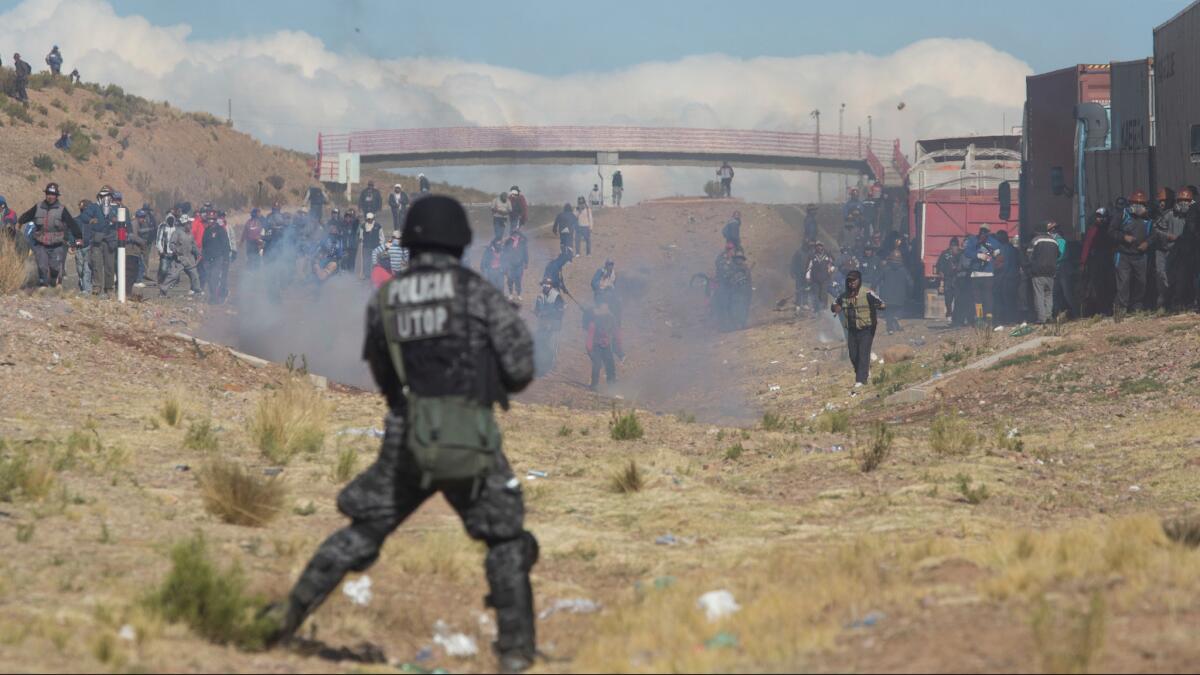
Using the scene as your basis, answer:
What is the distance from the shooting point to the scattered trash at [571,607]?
25.5ft

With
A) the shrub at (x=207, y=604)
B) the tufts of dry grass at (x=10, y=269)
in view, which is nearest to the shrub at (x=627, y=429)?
the shrub at (x=207, y=604)

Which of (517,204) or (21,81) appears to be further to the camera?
(21,81)

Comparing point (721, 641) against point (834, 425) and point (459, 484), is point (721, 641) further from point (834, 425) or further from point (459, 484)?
point (834, 425)

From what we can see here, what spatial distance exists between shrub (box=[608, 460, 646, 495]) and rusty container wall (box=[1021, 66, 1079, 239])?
1611 centimetres

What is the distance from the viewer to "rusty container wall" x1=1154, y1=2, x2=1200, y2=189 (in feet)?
69.8

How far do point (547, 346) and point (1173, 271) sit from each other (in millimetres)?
8790

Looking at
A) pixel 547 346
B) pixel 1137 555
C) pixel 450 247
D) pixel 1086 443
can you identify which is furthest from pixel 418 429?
pixel 547 346

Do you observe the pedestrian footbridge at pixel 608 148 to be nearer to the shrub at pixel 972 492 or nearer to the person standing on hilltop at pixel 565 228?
the person standing on hilltop at pixel 565 228

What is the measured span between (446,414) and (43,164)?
159 ft

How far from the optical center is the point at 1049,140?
27.0m

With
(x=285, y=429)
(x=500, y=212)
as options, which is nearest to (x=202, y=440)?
(x=285, y=429)

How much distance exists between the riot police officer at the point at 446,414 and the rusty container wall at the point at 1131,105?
19321 millimetres

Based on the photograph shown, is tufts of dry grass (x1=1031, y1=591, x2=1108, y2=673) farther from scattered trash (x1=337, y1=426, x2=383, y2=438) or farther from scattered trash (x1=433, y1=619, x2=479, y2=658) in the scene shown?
scattered trash (x1=337, y1=426, x2=383, y2=438)

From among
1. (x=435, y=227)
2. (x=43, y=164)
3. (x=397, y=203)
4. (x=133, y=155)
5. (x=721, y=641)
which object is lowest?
(x=721, y=641)
